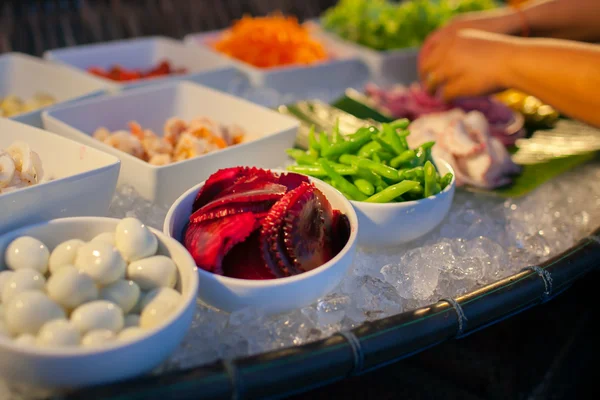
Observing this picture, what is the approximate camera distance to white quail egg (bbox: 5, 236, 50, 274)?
102cm

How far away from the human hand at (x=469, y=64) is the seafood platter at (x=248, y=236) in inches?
4.8

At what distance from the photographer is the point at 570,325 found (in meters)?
1.98

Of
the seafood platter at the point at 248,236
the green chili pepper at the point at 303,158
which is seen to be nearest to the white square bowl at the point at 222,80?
the seafood platter at the point at 248,236

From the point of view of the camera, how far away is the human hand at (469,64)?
2.13 m

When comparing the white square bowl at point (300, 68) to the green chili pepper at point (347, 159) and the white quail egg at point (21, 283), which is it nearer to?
the green chili pepper at point (347, 159)

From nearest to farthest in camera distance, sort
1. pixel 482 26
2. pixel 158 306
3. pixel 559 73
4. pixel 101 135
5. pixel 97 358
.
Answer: pixel 97 358, pixel 158 306, pixel 101 135, pixel 559 73, pixel 482 26

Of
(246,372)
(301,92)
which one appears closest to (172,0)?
(301,92)

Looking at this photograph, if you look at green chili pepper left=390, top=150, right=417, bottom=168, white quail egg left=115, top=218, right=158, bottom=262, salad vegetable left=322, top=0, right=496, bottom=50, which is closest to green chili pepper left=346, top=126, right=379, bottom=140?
green chili pepper left=390, top=150, right=417, bottom=168

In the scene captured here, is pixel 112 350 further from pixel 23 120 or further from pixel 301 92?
pixel 301 92

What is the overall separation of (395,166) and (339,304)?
0.47 metres

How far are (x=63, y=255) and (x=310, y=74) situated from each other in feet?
5.51

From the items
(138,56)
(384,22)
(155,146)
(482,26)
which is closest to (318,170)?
(155,146)

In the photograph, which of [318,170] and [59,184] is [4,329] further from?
[318,170]

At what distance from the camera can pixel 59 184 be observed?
1.20 m
